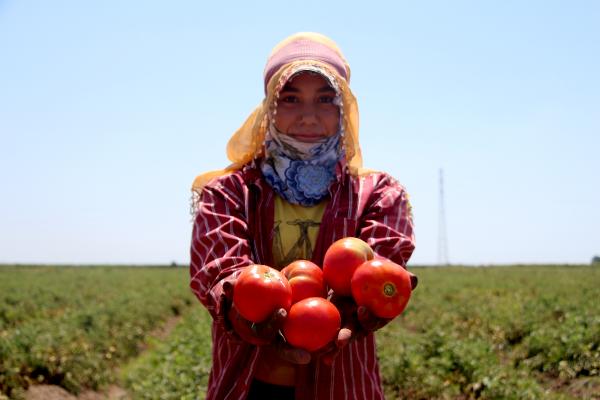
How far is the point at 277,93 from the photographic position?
217 cm

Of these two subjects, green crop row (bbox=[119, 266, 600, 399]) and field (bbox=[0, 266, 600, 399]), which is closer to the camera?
green crop row (bbox=[119, 266, 600, 399])

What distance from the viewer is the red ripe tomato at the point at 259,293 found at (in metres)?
1.69

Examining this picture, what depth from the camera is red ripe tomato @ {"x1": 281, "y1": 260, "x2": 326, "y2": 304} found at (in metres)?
1.87

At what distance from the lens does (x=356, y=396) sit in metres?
2.00

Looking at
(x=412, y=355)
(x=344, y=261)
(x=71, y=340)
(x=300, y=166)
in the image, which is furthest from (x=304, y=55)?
(x=71, y=340)

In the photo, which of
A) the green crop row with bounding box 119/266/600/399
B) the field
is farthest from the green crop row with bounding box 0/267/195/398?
the green crop row with bounding box 119/266/600/399

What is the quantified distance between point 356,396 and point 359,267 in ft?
1.60

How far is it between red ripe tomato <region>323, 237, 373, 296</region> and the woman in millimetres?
80

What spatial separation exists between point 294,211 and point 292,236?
100mm

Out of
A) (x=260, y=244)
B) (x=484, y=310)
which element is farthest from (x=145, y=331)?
(x=260, y=244)

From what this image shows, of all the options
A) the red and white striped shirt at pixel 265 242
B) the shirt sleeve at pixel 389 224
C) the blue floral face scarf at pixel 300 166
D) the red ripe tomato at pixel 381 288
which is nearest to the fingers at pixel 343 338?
the red ripe tomato at pixel 381 288

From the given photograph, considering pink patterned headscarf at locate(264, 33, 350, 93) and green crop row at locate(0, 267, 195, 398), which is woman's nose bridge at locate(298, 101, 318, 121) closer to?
pink patterned headscarf at locate(264, 33, 350, 93)

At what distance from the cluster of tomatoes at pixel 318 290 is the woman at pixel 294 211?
0.09m

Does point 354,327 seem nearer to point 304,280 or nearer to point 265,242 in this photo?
point 304,280
